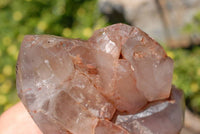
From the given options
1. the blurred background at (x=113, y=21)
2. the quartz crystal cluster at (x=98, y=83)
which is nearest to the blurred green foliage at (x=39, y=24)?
the blurred background at (x=113, y=21)

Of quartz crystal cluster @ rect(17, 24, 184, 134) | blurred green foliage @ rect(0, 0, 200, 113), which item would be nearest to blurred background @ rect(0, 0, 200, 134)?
blurred green foliage @ rect(0, 0, 200, 113)

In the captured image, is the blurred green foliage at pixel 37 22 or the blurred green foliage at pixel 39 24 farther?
the blurred green foliage at pixel 37 22

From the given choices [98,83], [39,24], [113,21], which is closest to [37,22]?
[39,24]

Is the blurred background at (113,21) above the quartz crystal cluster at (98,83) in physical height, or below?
below

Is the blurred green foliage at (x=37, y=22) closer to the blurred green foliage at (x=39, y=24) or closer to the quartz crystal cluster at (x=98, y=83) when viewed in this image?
the blurred green foliage at (x=39, y=24)

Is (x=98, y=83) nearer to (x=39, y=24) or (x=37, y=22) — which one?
(x=39, y=24)

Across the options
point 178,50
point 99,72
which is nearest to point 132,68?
point 99,72

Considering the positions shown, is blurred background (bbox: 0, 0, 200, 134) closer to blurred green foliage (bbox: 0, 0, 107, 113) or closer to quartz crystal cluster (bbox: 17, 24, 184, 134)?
blurred green foliage (bbox: 0, 0, 107, 113)
